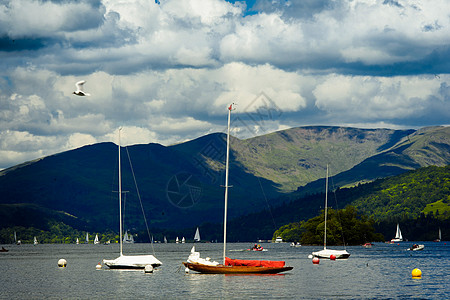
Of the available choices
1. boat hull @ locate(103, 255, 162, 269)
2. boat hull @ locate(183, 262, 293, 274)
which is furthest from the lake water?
boat hull @ locate(183, 262, 293, 274)

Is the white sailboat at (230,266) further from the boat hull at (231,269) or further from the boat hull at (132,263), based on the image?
the boat hull at (132,263)

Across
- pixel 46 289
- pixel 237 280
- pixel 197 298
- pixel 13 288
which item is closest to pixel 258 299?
pixel 197 298

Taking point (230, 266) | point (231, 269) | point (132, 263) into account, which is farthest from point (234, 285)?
point (132, 263)

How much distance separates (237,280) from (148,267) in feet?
94.6

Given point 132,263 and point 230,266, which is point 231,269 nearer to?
point 230,266

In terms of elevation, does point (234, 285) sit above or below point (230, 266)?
below

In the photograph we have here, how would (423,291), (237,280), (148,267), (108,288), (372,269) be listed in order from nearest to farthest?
(423,291)
(108,288)
(237,280)
(148,267)
(372,269)

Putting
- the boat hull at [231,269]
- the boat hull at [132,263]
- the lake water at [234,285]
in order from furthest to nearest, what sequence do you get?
1. the boat hull at [132,263]
2. the boat hull at [231,269]
3. the lake water at [234,285]

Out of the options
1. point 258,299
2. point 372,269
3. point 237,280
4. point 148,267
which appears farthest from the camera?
point 372,269

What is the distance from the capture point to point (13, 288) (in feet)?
403

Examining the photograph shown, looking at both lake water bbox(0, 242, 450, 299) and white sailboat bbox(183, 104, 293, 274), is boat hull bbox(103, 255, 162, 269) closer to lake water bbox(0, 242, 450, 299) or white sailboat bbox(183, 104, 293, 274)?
lake water bbox(0, 242, 450, 299)

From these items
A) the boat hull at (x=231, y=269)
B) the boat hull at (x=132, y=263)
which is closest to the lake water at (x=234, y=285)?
the boat hull at (x=132, y=263)

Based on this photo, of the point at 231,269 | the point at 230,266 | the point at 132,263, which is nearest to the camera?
the point at 231,269

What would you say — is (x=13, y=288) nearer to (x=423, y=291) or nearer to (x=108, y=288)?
(x=108, y=288)
